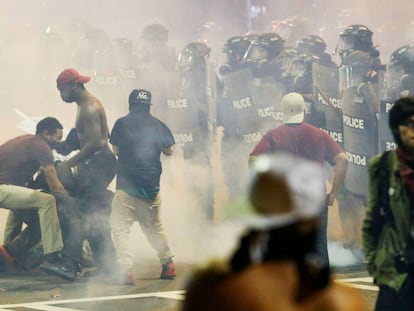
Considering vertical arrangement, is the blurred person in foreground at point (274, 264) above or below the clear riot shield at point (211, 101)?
below

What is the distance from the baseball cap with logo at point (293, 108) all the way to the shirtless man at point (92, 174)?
1.28m

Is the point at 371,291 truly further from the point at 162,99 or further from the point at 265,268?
the point at 265,268

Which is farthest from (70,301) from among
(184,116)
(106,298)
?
(184,116)

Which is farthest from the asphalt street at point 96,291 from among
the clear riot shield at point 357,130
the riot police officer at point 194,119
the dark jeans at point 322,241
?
the clear riot shield at point 357,130

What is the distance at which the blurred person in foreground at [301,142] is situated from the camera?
7711 millimetres

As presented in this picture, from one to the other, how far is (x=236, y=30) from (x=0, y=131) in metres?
2.05

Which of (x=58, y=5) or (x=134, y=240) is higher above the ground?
(x=58, y=5)

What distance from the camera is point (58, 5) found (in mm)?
8203

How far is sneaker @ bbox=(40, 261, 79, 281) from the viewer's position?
7.67 metres

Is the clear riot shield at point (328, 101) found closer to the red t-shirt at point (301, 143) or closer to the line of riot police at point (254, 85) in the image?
the line of riot police at point (254, 85)

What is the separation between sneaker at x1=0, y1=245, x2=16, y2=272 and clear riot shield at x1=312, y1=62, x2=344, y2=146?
2.40 m

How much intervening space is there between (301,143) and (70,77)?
5.45 ft

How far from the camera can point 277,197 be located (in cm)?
108

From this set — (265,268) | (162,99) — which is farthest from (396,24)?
(265,268)
